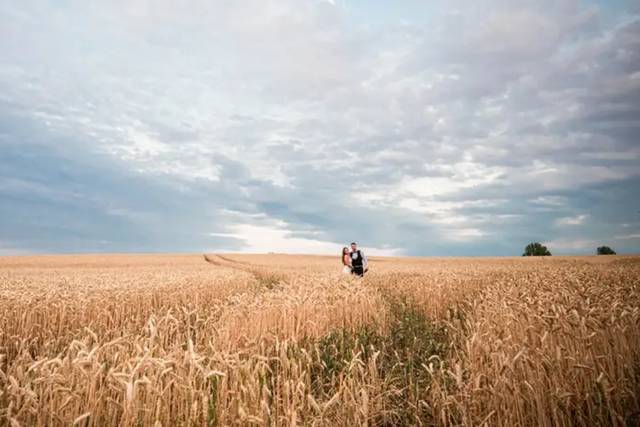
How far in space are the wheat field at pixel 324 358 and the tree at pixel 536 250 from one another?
3443 inches

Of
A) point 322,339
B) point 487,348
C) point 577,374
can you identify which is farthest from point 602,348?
point 322,339

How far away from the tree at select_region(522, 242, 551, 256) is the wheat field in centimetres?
8744

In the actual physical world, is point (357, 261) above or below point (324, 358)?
above

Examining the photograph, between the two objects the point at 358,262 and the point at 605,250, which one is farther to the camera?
the point at 605,250

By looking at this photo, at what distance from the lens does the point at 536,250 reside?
93500mm

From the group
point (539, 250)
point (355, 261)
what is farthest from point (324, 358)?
point (539, 250)

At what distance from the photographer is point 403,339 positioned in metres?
Result: 8.69

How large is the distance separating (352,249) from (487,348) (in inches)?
584

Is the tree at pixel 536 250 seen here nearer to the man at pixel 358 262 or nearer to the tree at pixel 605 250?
the tree at pixel 605 250

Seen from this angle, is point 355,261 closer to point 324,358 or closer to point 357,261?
point 357,261

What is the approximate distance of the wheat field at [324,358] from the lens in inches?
146

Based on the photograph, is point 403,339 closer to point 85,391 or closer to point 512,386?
point 512,386

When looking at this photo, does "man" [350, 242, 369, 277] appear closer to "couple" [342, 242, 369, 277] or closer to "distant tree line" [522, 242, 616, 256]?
"couple" [342, 242, 369, 277]

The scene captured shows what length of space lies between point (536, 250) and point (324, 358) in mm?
100342
